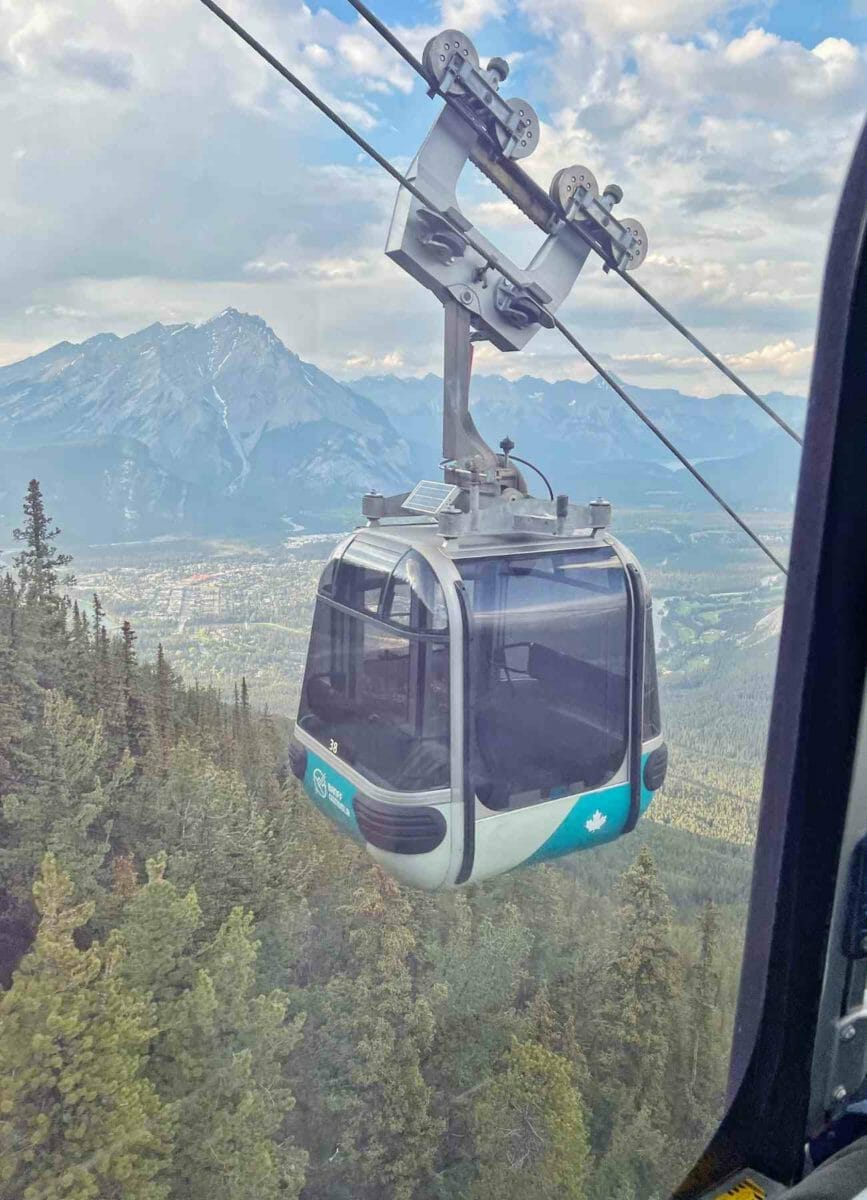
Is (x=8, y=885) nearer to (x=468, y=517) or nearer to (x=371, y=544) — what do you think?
(x=371, y=544)

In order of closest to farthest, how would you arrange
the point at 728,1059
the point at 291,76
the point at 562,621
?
the point at 728,1059
the point at 291,76
the point at 562,621

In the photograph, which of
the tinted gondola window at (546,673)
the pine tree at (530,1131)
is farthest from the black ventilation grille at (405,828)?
the pine tree at (530,1131)

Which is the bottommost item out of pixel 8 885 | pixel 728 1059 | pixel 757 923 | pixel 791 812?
pixel 8 885

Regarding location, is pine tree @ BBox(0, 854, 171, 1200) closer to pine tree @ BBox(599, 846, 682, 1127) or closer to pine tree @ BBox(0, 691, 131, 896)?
pine tree @ BBox(0, 691, 131, 896)

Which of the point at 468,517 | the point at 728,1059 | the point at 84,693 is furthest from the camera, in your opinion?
the point at 84,693

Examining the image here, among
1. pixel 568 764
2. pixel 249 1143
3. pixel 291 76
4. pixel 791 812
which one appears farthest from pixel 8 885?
pixel 291 76

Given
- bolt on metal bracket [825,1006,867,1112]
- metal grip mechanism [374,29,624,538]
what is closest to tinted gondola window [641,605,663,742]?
metal grip mechanism [374,29,624,538]
